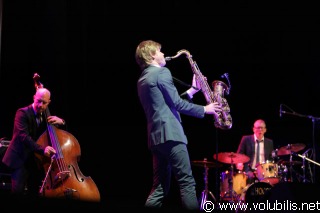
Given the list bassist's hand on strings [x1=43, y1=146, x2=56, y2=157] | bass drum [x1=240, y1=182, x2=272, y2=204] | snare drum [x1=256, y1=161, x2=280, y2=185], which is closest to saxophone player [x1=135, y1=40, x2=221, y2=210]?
bassist's hand on strings [x1=43, y1=146, x2=56, y2=157]

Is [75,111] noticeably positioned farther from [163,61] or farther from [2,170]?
[163,61]

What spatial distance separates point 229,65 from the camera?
8.20m

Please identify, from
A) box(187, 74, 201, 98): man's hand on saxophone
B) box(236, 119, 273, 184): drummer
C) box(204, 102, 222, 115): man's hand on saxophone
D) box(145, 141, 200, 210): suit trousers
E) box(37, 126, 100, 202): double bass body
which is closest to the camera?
box(145, 141, 200, 210): suit trousers

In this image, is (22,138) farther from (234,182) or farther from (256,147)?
(256,147)

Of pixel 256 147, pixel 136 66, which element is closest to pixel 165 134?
pixel 136 66

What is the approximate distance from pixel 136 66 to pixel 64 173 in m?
3.38

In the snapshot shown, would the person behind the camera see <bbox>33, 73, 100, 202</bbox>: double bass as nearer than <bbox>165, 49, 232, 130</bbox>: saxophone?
No

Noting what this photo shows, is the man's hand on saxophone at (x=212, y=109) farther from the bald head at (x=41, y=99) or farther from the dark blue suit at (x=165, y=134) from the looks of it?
the bald head at (x=41, y=99)

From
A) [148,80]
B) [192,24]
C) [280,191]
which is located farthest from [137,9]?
[280,191]

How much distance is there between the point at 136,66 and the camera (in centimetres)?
788

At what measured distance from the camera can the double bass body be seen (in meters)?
4.86

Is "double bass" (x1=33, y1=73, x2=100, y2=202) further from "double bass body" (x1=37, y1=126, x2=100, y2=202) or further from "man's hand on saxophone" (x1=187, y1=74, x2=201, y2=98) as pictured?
"man's hand on saxophone" (x1=187, y1=74, x2=201, y2=98)

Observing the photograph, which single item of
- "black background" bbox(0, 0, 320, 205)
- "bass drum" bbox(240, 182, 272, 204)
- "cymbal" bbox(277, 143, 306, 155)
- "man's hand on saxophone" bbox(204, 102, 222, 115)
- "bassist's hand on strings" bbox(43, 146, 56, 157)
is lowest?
"bass drum" bbox(240, 182, 272, 204)

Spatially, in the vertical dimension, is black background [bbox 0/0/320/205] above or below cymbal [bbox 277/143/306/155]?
above
